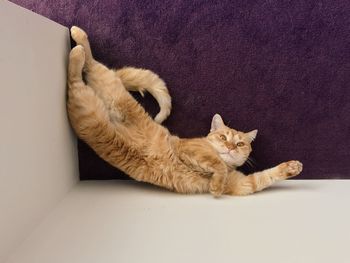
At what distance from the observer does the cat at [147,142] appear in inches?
55.2

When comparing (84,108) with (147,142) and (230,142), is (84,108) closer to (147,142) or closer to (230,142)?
(147,142)

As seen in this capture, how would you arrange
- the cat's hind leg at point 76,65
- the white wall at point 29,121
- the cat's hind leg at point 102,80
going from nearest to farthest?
1. the white wall at point 29,121
2. the cat's hind leg at point 76,65
3. the cat's hind leg at point 102,80

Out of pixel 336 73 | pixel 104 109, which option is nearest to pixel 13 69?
pixel 104 109

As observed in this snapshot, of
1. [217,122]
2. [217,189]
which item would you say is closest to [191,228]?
[217,189]

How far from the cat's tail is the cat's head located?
233mm

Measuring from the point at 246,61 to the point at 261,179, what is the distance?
53 centimetres

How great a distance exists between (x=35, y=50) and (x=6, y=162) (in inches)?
15.5

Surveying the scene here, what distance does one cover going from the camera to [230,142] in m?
1.52

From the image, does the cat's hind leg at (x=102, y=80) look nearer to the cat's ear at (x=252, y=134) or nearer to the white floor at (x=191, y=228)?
the white floor at (x=191, y=228)

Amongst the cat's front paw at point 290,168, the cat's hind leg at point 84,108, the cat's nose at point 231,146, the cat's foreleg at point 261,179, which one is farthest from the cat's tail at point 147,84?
the cat's front paw at point 290,168

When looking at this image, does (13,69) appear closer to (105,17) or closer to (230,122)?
(105,17)

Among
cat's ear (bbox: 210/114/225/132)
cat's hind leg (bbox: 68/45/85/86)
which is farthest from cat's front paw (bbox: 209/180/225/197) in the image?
cat's hind leg (bbox: 68/45/85/86)

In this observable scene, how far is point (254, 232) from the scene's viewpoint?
1.10m

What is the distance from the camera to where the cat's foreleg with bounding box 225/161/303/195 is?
1448 millimetres
